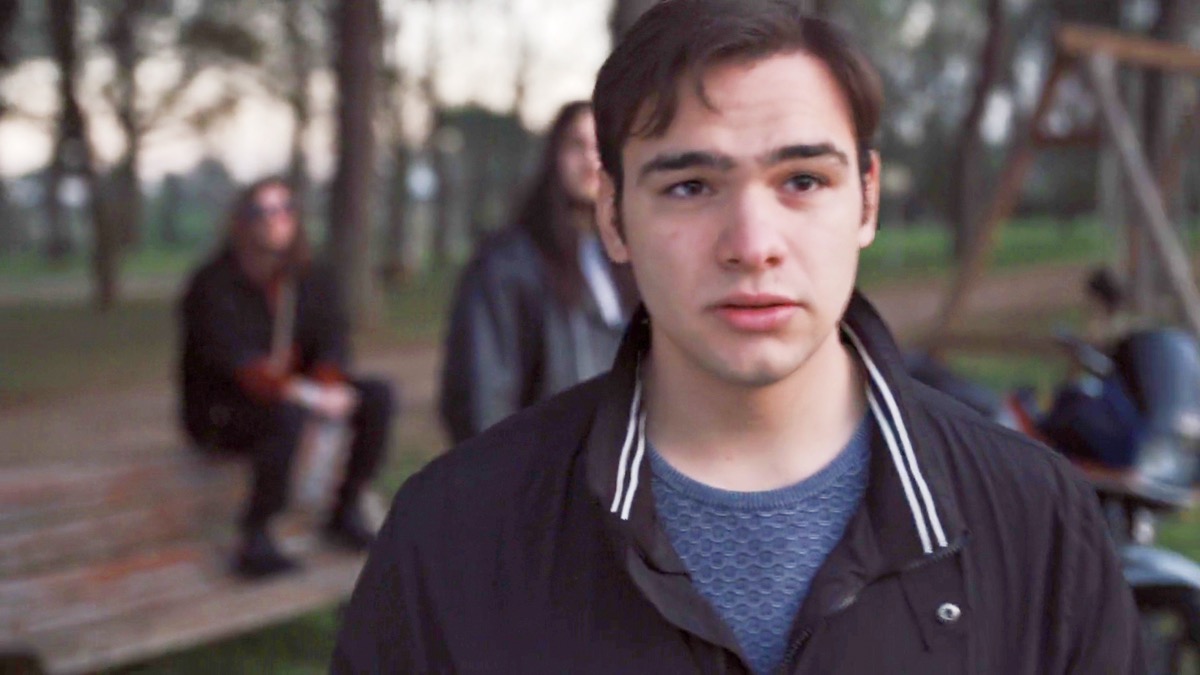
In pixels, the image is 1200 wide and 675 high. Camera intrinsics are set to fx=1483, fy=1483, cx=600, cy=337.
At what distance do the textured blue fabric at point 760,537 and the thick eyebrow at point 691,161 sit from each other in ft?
1.12

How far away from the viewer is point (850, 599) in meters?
1.54

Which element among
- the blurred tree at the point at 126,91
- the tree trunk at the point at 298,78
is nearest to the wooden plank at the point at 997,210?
the tree trunk at the point at 298,78

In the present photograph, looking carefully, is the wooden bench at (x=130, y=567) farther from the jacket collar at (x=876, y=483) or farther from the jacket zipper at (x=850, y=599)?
the jacket zipper at (x=850, y=599)

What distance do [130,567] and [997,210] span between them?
6.01 meters

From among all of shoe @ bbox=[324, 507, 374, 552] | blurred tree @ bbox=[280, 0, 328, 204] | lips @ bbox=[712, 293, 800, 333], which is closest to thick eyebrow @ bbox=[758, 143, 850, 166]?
lips @ bbox=[712, 293, 800, 333]

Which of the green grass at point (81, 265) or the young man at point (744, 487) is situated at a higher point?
the young man at point (744, 487)

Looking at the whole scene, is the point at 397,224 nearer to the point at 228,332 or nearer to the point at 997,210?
the point at 997,210

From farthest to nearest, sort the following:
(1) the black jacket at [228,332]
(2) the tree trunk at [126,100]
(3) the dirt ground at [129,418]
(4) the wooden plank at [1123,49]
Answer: (2) the tree trunk at [126,100]
(3) the dirt ground at [129,418]
(4) the wooden plank at [1123,49]
(1) the black jacket at [228,332]

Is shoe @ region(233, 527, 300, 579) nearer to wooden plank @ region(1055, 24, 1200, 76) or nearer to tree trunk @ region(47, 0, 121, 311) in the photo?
wooden plank @ region(1055, 24, 1200, 76)

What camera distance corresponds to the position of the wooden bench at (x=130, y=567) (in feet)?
16.9

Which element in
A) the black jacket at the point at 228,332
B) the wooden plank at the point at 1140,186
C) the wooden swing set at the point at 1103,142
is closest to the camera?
the black jacket at the point at 228,332

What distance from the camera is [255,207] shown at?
6.03 meters

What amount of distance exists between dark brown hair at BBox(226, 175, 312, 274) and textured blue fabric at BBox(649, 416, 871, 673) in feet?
15.3

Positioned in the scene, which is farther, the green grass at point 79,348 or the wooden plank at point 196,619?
the green grass at point 79,348
